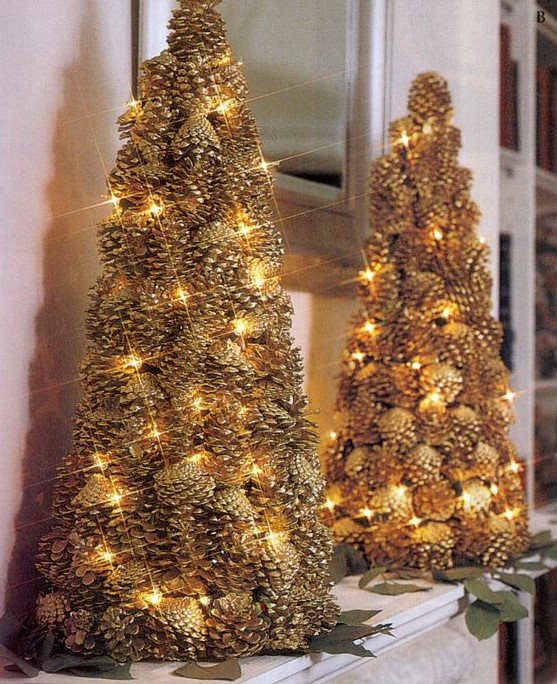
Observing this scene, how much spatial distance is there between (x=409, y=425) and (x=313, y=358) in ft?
0.57

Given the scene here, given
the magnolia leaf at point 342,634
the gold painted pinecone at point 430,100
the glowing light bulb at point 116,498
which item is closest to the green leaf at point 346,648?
the magnolia leaf at point 342,634

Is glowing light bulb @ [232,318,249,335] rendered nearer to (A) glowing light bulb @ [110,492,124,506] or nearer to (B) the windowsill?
(A) glowing light bulb @ [110,492,124,506]

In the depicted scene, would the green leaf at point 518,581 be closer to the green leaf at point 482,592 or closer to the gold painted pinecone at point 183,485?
the green leaf at point 482,592

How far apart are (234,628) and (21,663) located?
0.16 metres

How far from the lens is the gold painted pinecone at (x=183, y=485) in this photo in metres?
0.69

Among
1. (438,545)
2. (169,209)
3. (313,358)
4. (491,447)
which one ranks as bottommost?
(438,545)

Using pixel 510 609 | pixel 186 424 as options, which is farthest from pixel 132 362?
pixel 510 609

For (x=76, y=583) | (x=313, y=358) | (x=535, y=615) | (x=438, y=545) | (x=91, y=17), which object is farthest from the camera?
(x=535, y=615)

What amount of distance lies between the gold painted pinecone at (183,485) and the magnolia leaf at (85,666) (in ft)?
0.41

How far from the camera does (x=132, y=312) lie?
72 centimetres

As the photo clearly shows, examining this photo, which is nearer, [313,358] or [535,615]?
[313,358]

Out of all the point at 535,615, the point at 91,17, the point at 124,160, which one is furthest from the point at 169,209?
the point at 535,615

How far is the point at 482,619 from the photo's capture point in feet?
3.12

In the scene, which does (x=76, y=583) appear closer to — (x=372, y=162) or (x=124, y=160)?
(x=124, y=160)
